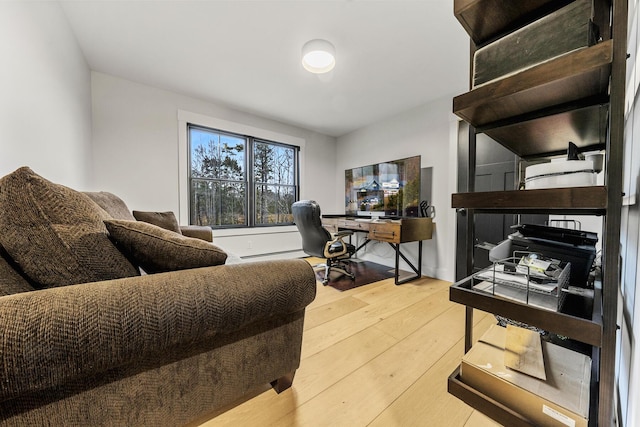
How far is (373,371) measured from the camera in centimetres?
125

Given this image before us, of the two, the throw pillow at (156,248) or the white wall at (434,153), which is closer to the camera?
the throw pillow at (156,248)

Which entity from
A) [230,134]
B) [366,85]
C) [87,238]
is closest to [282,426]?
[87,238]

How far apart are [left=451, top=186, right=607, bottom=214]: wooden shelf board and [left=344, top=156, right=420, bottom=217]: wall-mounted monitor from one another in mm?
2529

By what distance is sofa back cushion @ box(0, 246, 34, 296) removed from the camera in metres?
0.60

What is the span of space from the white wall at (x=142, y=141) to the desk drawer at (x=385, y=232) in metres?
1.80

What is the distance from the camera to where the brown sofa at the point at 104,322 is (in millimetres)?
495

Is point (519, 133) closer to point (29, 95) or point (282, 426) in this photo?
point (282, 426)

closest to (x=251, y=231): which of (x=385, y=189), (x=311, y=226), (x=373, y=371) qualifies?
(x=311, y=226)

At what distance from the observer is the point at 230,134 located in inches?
132

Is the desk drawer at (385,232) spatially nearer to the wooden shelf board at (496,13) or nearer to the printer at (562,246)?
the printer at (562,246)

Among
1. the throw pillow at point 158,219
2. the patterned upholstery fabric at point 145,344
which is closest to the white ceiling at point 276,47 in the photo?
the throw pillow at point 158,219

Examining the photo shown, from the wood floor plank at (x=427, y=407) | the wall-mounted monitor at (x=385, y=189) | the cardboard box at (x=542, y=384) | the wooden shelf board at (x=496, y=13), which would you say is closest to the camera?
the cardboard box at (x=542, y=384)

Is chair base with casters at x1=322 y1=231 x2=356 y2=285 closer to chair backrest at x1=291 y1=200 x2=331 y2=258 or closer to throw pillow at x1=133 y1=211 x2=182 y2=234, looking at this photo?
chair backrest at x1=291 y1=200 x2=331 y2=258

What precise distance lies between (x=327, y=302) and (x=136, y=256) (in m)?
1.69
